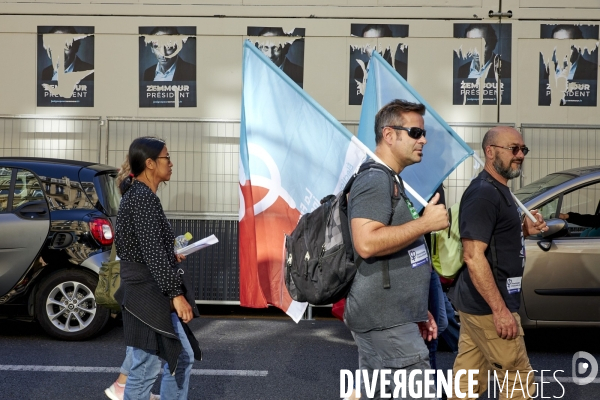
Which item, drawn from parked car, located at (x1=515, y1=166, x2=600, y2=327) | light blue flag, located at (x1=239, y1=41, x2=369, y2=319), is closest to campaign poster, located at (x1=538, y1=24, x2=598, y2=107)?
parked car, located at (x1=515, y1=166, x2=600, y2=327)

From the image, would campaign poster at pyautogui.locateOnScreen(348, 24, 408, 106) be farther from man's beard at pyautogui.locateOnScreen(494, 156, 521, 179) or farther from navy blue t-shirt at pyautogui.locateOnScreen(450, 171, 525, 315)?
navy blue t-shirt at pyautogui.locateOnScreen(450, 171, 525, 315)

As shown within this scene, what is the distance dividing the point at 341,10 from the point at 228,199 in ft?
9.16

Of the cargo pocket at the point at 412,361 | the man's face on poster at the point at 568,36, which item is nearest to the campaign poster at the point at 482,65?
the man's face on poster at the point at 568,36

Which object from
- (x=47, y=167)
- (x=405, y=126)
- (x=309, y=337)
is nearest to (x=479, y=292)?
(x=405, y=126)

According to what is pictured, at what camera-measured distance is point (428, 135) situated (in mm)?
5148

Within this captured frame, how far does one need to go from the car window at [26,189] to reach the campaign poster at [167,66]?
293cm

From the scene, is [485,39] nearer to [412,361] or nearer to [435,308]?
[435,308]

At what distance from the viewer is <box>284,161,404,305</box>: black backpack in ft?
11.8

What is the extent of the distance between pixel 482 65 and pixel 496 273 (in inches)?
256

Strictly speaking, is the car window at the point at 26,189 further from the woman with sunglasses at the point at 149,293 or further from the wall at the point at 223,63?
the woman with sunglasses at the point at 149,293

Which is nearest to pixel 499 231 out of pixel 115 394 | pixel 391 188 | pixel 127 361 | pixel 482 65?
pixel 391 188

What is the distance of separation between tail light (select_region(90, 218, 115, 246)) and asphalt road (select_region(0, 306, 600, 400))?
0.93m

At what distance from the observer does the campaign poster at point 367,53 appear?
34.7 feet

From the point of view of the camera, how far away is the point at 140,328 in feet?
14.4
